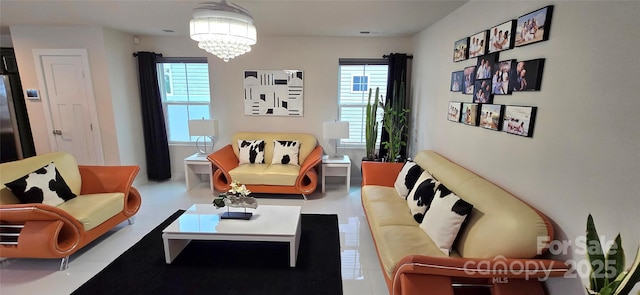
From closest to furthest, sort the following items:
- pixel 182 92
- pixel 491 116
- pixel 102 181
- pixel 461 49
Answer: pixel 491 116 < pixel 461 49 < pixel 102 181 < pixel 182 92

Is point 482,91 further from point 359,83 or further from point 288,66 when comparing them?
point 288,66

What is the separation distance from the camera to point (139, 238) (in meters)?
2.89

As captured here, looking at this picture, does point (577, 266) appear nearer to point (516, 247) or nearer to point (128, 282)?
point (516, 247)

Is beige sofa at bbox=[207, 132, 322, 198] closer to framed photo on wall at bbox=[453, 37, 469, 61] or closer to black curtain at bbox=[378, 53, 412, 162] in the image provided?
black curtain at bbox=[378, 53, 412, 162]

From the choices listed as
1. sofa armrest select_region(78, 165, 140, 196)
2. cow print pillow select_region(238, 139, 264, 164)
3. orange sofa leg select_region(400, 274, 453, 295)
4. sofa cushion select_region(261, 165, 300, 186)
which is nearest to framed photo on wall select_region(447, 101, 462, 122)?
orange sofa leg select_region(400, 274, 453, 295)

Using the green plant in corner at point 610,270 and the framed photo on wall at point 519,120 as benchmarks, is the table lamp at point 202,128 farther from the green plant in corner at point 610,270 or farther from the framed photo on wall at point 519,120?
the green plant in corner at point 610,270

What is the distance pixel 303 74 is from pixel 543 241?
147 inches

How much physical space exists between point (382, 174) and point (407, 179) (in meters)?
0.49

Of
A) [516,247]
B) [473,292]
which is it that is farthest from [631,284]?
[473,292]

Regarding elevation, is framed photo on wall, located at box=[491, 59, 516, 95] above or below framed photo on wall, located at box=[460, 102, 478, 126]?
above

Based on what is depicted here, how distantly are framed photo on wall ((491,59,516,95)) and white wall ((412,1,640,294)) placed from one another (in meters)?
0.06

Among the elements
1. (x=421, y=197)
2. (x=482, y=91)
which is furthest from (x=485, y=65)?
(x=421, y=197)

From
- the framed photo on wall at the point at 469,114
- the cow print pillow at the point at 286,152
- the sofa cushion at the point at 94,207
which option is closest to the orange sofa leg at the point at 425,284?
the framed photo on wall at the point at 469,114

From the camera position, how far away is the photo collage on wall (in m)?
1.75
